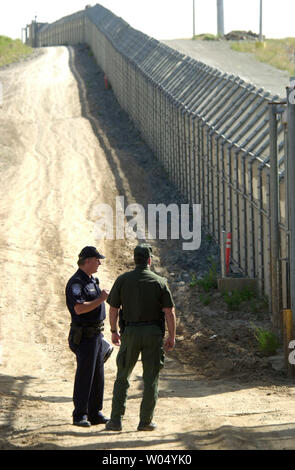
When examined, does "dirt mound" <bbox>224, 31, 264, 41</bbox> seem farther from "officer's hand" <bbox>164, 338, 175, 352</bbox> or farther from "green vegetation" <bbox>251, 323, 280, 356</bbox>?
"officer's hand" <bbox>164, 338, 175, 352</bbox>

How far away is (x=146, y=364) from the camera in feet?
26.5

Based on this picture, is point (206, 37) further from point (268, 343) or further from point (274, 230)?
point (268, 343)

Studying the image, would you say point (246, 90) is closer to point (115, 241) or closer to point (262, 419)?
point (115, 241)

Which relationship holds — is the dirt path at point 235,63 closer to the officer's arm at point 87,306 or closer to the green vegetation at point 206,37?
the green vegetation at point 206,37

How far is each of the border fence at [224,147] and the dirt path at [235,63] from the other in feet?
29.5

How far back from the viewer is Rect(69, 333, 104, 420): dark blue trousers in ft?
27.0

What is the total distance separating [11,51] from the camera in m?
54.0

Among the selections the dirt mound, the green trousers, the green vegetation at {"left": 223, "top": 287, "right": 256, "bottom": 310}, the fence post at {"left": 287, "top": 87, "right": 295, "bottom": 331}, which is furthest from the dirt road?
the dirt mound

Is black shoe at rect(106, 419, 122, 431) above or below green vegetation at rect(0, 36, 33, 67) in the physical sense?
below

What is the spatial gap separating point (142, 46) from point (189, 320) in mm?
18809

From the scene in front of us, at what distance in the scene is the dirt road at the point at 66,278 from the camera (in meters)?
7.84

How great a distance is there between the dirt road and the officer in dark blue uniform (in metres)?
0.32

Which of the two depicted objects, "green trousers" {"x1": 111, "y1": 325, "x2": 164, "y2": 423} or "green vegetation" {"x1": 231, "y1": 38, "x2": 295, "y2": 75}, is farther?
"green vegetation" {"x1": 231, "y1": 38, "x2": 295, "y2": 75}

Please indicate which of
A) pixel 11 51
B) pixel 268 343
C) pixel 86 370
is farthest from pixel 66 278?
pixel 11 51
